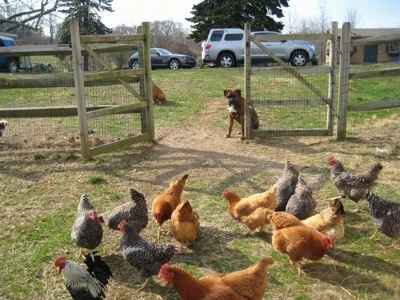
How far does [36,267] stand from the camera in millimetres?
3801

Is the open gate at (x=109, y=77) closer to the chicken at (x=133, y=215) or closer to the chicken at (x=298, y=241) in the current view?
the chicken at (x=133, y=215)

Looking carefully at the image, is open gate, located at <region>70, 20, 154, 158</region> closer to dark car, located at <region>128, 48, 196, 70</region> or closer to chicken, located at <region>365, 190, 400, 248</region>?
chicken, located at <region>365, 190, 400, 248</region>

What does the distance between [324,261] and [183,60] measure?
2173 centimetres

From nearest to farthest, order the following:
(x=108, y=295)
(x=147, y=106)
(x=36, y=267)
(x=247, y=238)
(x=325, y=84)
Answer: (x=108, y=295) < (x=36, y=267) < (x=247, y=238) < (x=147, y=106) < (x=325, y=84)

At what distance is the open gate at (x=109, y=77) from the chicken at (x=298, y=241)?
3.87 meters

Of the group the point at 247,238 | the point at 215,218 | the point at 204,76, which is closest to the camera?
the point at 247,238

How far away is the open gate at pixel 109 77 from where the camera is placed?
616 cm

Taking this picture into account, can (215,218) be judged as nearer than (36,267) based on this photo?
No

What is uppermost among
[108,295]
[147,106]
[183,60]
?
[183,60]

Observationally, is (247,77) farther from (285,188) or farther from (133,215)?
(133,215)

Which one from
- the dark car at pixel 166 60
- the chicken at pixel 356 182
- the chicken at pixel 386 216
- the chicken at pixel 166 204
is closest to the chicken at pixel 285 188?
the chicken at pixel 356 182

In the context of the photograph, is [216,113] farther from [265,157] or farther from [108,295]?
[108,295]

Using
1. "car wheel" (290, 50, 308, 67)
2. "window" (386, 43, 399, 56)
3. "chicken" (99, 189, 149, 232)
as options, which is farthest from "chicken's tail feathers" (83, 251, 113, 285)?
"window" (386, 43, 399, 56)

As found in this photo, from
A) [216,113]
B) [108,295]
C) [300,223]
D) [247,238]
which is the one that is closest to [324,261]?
[300,223]
